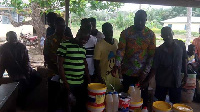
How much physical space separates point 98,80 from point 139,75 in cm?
61

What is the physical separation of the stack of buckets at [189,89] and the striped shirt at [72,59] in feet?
11.1

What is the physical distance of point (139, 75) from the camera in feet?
9.02

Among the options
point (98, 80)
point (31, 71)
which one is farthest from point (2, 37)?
point (98, 80)

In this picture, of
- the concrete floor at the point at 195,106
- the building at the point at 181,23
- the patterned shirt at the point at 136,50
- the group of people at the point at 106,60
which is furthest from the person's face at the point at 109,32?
the building at the point at 181,23

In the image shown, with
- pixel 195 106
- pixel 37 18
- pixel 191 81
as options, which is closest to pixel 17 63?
pixel 191 81

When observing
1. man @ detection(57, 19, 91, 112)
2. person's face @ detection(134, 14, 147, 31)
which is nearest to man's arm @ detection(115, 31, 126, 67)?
person's face @ detection(134, 14, 147, 31)

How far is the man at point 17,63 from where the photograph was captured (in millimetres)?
3672

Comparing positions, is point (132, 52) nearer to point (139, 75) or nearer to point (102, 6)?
point (139, 75)

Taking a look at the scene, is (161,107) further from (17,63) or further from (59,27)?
(17,63)

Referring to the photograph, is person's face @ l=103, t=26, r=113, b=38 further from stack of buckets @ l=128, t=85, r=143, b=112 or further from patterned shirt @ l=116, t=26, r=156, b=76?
stack of buckets @ l=128, t=85, r=143, b=112

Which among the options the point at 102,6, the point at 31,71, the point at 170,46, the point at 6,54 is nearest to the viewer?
the point at 170,46

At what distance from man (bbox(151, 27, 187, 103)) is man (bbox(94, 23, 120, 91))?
2.34 ft

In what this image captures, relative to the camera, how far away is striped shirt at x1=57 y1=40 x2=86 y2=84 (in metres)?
2.32

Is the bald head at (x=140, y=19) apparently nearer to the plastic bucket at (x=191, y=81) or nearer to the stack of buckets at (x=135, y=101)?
the stack of buckets at (x=135, y=101)
